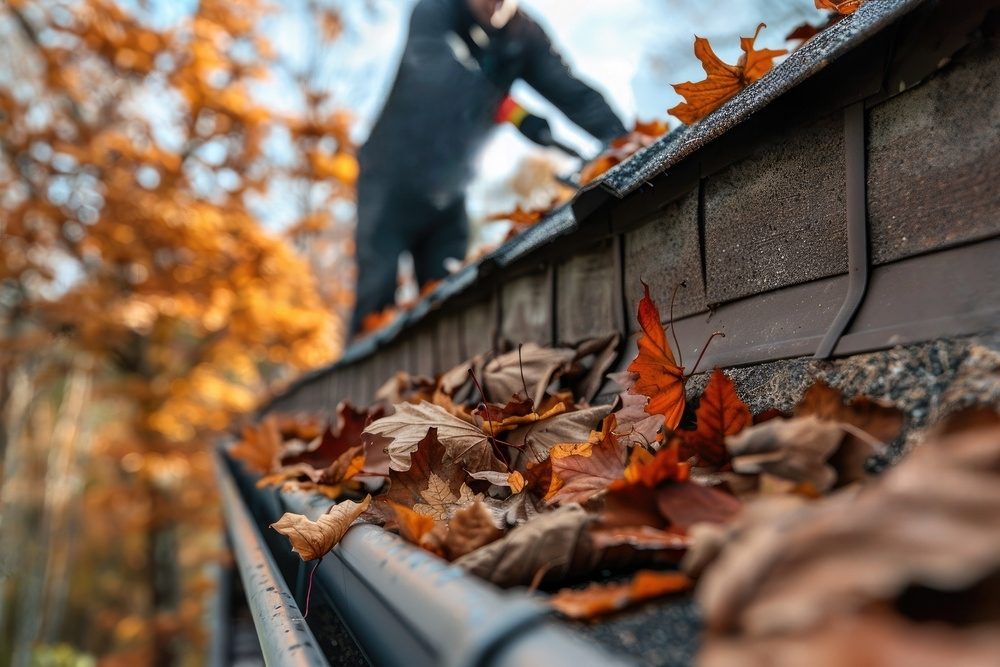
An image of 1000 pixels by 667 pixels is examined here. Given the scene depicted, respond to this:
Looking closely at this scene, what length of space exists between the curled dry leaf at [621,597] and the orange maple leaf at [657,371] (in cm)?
42

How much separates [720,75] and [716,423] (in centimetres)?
73

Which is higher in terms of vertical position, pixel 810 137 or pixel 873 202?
pixel 810 137

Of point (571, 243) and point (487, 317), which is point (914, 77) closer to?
point (571, 243)

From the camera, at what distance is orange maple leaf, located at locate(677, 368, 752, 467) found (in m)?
0.74

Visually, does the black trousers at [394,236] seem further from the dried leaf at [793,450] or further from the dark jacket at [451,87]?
the dried leaf at [793,450]

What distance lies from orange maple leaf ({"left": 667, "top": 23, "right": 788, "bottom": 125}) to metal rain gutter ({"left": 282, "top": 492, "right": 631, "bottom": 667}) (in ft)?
3.12

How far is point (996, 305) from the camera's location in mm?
632

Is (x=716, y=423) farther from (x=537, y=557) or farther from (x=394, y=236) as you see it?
(x=394, y=236)

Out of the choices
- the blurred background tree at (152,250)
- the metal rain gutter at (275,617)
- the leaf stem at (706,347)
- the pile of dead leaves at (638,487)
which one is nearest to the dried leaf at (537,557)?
the pile of dead leaves at (638,487)

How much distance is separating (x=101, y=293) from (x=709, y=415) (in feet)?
26.4

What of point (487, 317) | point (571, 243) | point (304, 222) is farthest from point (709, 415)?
point (304, 222)

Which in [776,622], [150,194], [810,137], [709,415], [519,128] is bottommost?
[776,622]

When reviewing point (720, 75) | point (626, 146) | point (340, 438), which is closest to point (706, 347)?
point (720, 75)

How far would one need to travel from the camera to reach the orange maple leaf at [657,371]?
93cm
